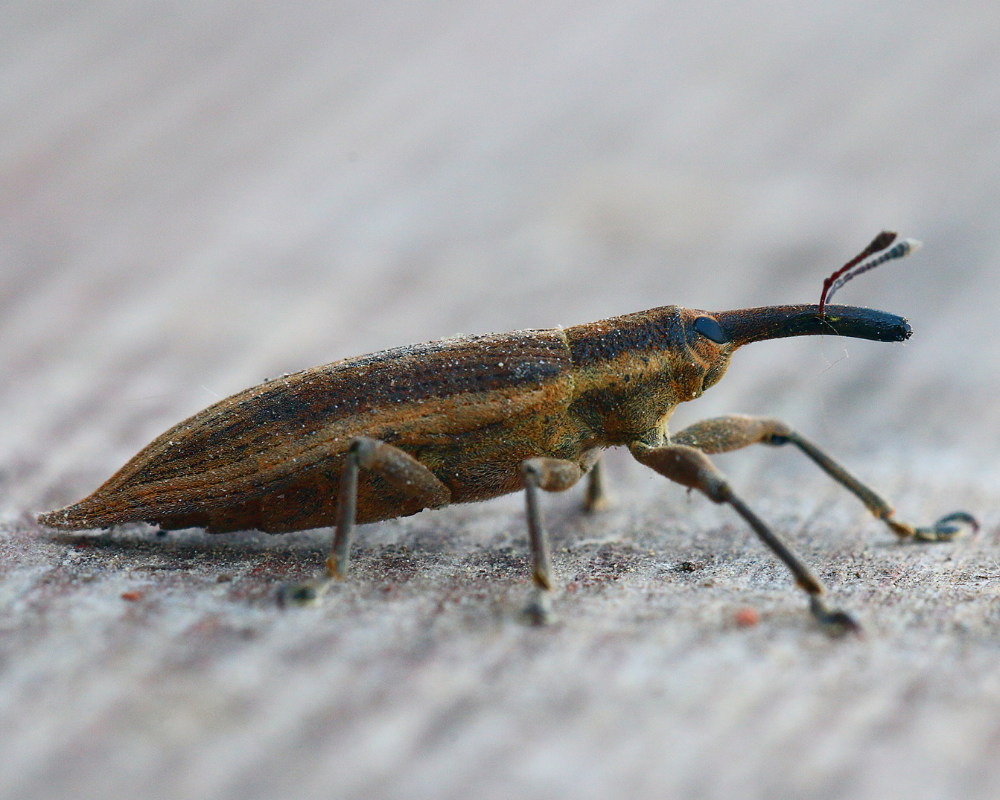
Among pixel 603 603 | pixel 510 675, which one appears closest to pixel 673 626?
pixel 603 603

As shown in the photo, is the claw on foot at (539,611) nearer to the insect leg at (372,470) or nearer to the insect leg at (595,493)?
the insect leg at (372,470)

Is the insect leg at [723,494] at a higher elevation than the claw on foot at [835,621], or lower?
higher

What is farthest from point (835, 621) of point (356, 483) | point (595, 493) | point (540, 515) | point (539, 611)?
point (595, 493)

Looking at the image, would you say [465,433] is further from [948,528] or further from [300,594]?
[948,528]

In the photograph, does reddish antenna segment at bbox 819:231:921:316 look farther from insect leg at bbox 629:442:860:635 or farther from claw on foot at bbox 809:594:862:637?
claw on foot at bbox 809:594:862:637

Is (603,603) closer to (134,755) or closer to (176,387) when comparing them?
(134,755)

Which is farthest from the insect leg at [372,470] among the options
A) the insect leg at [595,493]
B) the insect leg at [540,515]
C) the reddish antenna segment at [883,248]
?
the reddish antenna segment at [883,248]
